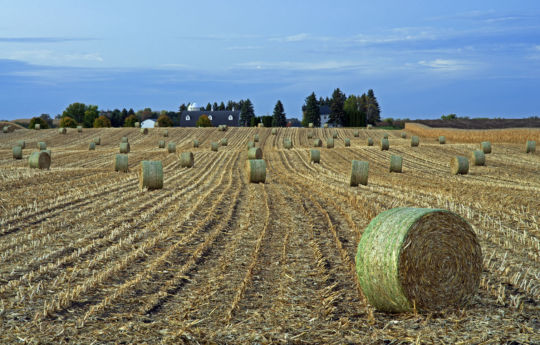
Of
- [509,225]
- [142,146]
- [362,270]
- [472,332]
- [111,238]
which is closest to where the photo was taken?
[472,332]

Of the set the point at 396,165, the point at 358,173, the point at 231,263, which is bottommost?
the point at 231,263

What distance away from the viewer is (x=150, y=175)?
1936 centimetres

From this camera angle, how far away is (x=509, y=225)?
12.7 meters

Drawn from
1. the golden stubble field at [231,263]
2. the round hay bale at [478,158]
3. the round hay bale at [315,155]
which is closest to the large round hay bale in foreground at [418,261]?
the golden stubble field at [231,263]

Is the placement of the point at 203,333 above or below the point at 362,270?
below

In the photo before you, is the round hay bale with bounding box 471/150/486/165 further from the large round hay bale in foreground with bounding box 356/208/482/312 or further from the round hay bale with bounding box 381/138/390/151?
the large round hay bale in foreground with bounding box 356/208/482/312

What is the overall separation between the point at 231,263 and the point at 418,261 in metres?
3.60

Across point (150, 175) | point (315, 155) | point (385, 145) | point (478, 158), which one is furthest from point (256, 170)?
point (385, 145)

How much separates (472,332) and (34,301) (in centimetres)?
574

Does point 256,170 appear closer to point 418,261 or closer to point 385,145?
point 418,261

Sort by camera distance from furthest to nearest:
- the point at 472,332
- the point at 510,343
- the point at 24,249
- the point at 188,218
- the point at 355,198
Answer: the point at 355,198, the point at 188,218, the point at 24,249, the point at 472,332, the point at 510,343

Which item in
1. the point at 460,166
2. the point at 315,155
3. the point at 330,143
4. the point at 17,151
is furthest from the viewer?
the point at 330,143

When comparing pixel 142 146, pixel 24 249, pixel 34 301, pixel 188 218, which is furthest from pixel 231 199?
pixel 142 146

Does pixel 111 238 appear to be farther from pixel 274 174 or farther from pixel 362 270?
pixel 274 174
